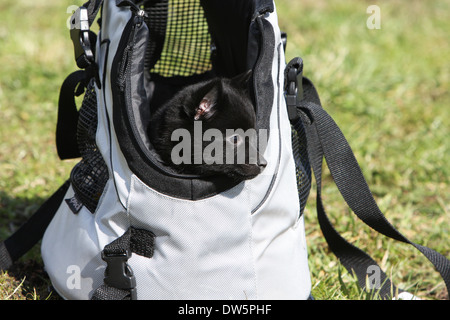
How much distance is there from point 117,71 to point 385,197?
1.95 metres

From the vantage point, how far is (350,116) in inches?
161

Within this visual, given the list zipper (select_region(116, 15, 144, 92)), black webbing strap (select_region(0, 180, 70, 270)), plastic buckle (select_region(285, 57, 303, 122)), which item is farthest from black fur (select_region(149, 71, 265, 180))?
black webbing strap (select_region(0, 180, 70, 270))

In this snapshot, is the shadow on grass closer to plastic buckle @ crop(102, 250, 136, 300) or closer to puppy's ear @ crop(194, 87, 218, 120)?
plastic buckle @ crop(102, 250, 136, 300)

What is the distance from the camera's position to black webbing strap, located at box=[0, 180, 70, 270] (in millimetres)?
2359

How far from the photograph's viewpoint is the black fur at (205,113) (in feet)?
6.97

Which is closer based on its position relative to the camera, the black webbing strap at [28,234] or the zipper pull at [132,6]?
the zipper pull at [132,6]


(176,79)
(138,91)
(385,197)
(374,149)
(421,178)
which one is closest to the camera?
(138,91)

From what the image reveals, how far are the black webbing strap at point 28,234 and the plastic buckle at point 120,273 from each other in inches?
30.4

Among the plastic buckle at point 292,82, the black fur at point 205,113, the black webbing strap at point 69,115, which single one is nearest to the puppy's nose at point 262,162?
Result: the black fur at point 205,113

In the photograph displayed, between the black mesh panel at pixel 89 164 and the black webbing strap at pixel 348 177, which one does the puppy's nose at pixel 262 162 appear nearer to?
the black webbing strap at pixel 348 177

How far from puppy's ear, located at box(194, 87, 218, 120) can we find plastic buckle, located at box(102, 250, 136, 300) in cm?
65
